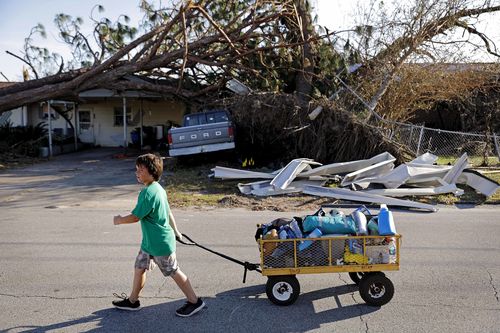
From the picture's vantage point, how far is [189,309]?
450 centimetres

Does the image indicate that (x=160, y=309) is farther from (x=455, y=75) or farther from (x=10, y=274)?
(x=455, y=75)

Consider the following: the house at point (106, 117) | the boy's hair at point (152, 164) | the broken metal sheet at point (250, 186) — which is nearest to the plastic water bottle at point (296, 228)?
the boy's hair at point (152, 164)

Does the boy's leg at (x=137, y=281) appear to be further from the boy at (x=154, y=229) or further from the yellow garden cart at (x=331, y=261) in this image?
the yellow garden cart at (x=331, y=261)

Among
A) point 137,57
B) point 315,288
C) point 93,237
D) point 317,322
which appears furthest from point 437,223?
point 137,57

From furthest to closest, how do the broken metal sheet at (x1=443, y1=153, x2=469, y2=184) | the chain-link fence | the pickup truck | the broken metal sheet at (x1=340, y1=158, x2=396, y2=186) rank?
the pickup truck
the chain-link fence
the broken metal sheet at (x1=443, y1=153, x2=469, y2=184)
the broken metal sheet at (x1=340, y1=158, x2=396, y2=186)

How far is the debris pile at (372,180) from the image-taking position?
36.8 ft

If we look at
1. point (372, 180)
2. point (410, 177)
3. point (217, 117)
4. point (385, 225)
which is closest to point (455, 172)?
point (410, 177)

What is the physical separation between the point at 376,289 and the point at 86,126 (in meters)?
27.7

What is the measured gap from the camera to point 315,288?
17.1ft

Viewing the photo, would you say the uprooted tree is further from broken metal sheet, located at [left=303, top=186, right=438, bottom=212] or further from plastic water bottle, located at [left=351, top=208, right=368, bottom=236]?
plastic water bottle, located at [left=351, top=208, right=368, bottom=236]

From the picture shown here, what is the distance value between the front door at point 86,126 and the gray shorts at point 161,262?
26.6 m

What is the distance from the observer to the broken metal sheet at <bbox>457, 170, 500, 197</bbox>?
1123 cm

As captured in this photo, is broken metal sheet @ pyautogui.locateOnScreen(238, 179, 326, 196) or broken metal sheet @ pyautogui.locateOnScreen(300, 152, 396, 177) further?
broken metal sheet @ pyautogui.locateOnScreen(300, 152, 396, 177)

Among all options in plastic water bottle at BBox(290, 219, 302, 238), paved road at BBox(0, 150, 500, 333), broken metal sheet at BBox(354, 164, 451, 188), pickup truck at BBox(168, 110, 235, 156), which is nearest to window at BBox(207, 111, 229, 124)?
pickup truck at BBox(168, 110, 235, 156)
